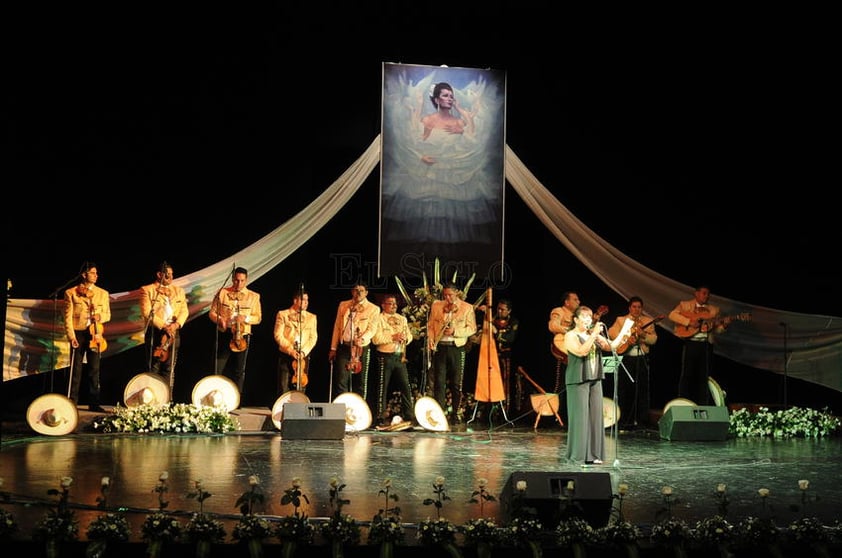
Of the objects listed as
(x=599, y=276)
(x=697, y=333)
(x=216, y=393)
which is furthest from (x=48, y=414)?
(x=697, y=333)

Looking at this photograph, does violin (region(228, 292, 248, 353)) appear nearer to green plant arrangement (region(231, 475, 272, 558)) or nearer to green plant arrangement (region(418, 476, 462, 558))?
green plant arrangement (region(231, 475, 272, 558))

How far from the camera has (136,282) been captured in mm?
11773

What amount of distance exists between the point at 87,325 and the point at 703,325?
7125 millimetres

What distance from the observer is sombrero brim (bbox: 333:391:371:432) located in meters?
10.6

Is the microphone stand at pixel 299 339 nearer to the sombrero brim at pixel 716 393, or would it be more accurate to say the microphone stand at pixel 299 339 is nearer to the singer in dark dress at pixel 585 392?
the singer in dark dress at pixel 585 392

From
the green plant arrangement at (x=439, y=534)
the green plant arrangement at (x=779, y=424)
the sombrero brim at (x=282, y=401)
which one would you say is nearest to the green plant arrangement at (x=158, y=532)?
the green plant arrangement at (x=439, y=534)

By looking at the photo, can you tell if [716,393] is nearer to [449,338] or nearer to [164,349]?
[449,338]

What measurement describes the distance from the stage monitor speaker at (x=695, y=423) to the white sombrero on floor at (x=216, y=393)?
4857 millimetres

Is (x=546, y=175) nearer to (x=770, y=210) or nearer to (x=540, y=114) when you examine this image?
(x=540, y=114)

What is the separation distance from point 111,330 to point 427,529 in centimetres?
677

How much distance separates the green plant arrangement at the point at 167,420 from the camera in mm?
9844

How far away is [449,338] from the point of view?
37.6ft

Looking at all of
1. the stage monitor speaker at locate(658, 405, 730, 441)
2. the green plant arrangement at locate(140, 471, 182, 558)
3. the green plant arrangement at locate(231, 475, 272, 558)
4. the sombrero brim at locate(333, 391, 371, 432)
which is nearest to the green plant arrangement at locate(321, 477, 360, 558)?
the green plant arrangement at locate(231, 475, 272, 558)

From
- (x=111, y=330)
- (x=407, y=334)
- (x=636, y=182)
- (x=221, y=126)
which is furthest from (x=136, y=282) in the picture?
(x=636, y=182)
